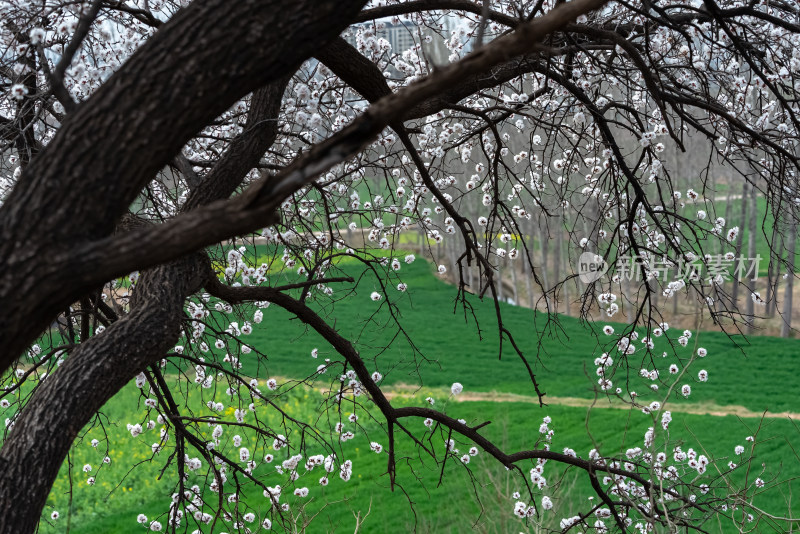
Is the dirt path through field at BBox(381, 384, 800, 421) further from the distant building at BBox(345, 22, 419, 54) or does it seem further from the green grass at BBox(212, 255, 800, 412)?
the distant building at BBox(345, 22, 419, 54)

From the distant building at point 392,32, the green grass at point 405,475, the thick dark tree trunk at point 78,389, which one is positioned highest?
the distant building at point 392,32

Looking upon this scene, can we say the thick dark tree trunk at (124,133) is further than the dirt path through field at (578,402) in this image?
No

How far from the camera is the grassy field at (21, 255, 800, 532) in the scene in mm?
9406

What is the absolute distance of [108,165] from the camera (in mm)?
1526

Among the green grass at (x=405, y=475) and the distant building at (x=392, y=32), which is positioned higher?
the distant building at (x=392, y=32)

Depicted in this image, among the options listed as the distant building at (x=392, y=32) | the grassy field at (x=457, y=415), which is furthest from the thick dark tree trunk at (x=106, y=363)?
the grassy field at (x=457, y=415)

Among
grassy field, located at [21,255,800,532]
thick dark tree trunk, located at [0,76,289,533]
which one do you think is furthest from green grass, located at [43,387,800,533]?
thick dark tree trunk, located at [0,76,289,533]

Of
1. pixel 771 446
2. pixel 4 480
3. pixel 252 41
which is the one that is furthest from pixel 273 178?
pixel 771 446

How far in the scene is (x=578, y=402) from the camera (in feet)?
45.2

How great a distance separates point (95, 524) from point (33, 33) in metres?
8.62

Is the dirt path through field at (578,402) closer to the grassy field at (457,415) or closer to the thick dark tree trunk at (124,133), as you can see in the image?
the grassy field at (457,415)

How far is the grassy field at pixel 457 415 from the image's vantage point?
941 cm

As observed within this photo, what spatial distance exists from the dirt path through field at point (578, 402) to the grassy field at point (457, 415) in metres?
0.12

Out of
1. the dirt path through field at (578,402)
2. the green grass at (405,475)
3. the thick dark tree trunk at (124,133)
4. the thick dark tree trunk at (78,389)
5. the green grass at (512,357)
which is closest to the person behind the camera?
the thick dark tree trunk at (124,133)
